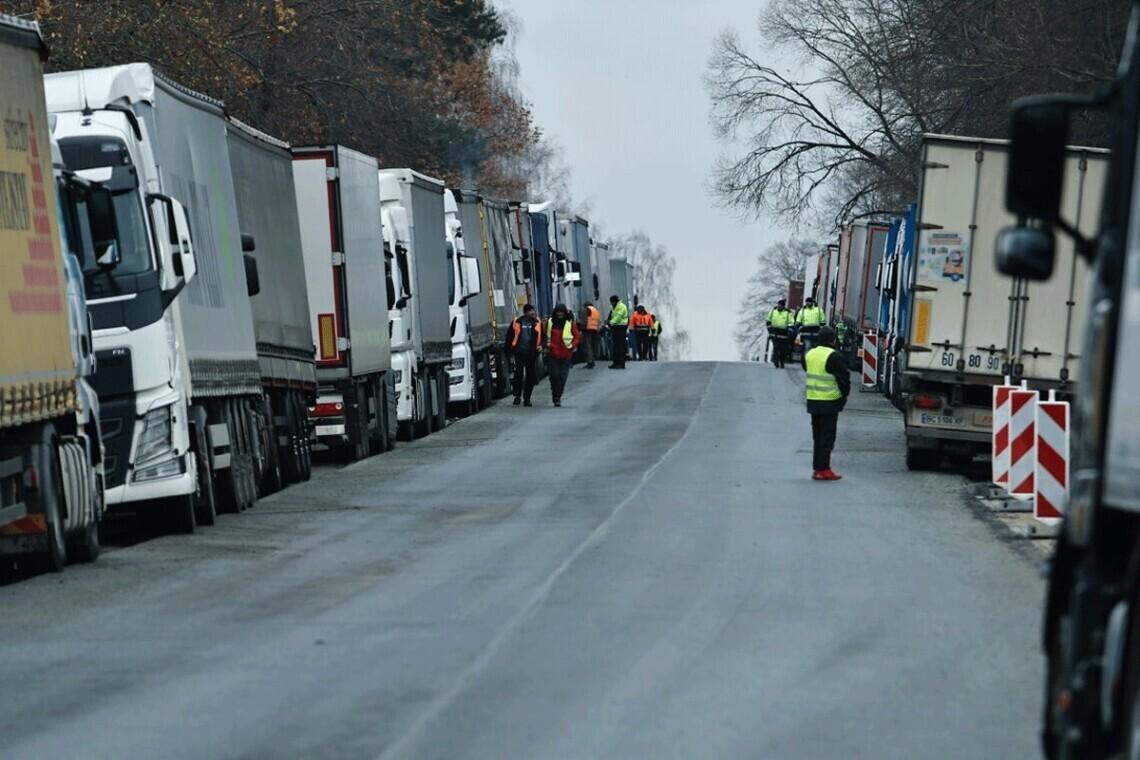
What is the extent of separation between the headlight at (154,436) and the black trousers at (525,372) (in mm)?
22604

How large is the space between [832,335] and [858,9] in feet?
146

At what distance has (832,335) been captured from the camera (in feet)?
79.7

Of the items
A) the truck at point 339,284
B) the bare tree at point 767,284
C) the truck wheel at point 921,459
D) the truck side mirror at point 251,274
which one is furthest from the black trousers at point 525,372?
the bare tree at point 767,284

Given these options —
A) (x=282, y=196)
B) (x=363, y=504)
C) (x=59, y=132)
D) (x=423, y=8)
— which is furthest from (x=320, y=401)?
(x=423, y=8)

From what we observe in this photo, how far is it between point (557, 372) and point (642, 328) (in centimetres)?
3597

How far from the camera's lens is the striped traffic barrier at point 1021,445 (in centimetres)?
2038

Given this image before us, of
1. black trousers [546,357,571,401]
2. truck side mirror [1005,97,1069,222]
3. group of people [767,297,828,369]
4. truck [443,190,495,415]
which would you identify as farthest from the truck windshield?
group of people [767,297,828,369]

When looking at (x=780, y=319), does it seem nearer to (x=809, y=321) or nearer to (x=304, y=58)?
(x=809, y=321)

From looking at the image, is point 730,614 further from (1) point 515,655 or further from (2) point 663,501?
(2) point 663,501

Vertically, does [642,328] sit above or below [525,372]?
below

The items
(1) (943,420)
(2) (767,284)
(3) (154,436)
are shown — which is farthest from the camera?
(2) (767,284)

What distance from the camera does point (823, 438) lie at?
78.2ft

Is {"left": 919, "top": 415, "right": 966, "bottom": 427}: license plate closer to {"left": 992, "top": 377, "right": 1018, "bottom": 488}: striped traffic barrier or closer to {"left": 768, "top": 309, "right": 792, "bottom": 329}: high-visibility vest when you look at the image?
{"left": 992, "top": 377, "right": 1018, "bottom": 488}: striped traffic barrier

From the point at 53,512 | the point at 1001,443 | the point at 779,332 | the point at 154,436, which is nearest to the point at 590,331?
→ the point at 779,332
